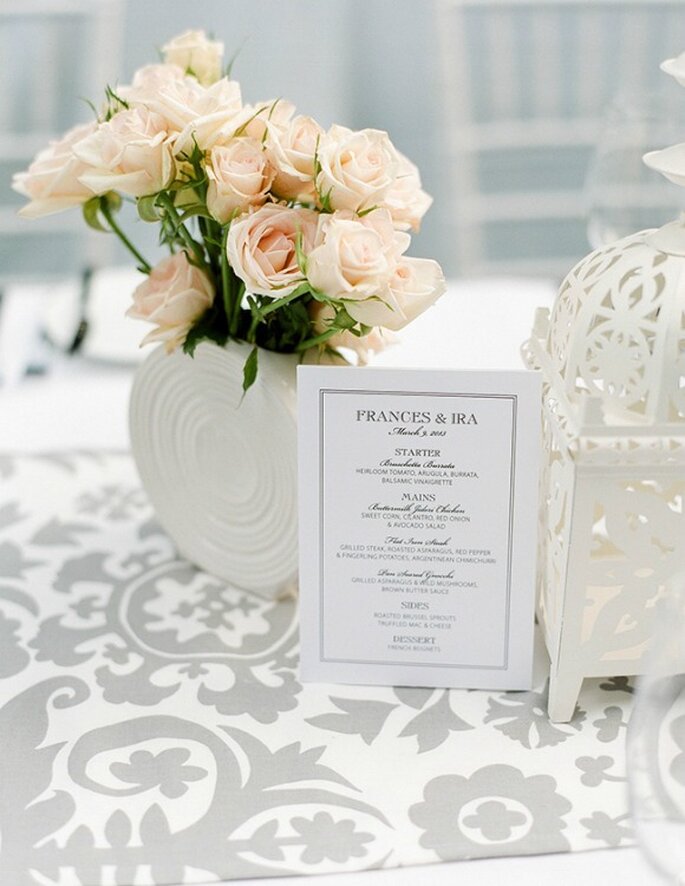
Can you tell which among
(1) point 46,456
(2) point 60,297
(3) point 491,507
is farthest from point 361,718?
(2) point 60,297

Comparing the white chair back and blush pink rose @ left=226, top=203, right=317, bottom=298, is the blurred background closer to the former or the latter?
the white chair back

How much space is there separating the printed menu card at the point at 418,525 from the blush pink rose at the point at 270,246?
72 millimetres

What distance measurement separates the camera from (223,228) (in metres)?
0.86

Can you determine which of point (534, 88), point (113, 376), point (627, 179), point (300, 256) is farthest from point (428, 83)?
point (300, 256)

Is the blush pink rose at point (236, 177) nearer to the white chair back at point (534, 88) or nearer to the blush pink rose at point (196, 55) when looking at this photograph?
the blush pink rose at point (196, 55)

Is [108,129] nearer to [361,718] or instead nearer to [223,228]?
[223,228]

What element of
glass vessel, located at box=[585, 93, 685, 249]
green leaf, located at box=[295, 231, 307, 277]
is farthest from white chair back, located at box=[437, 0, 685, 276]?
green leaf, located at box=[295, 231, 307, 277]

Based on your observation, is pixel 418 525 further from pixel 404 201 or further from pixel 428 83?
pixel 428 83

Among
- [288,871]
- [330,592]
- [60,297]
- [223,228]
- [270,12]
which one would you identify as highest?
[270,12]

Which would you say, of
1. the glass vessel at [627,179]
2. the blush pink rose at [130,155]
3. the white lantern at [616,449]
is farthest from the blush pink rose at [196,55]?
the glass vessel at [627,179]

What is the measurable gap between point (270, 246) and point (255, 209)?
0.05 meters

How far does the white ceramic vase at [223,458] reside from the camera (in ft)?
3.00

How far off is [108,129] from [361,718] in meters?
0.49

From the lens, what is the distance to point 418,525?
2.72 ft
